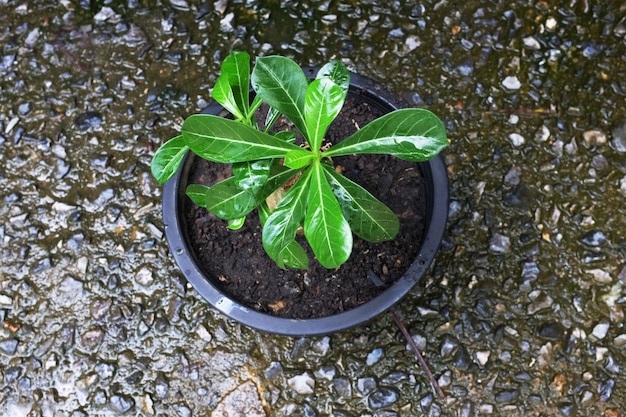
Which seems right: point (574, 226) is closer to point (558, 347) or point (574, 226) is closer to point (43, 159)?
point (558, 347)

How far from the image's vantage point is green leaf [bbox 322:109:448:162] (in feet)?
3.14

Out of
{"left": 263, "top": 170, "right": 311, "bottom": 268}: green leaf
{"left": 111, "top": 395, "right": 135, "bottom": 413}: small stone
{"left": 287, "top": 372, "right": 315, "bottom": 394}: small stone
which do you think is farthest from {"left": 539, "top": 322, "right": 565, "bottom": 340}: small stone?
{"left": 111, "top": 395, "right": 135, "bottom": 413}: small stone

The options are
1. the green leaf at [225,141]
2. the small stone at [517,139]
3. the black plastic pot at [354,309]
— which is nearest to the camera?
the green leaf at [225,141]

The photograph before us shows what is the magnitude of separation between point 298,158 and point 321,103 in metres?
0.10

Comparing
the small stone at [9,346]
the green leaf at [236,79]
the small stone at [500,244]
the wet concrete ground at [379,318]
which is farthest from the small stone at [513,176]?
the small stone at [9,346]

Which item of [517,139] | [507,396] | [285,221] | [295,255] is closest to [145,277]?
[295,255]

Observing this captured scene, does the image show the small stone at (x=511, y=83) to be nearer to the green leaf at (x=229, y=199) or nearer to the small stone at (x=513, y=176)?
the small stone at (x=513, y=176)

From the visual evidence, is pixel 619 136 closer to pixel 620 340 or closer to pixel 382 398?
pixel 620 340

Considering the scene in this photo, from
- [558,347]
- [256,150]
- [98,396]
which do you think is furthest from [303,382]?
[256,150]

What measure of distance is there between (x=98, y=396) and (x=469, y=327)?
0.99 metres

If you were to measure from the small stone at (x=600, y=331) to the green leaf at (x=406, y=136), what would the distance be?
0.87 meters

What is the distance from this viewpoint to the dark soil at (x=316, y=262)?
138 cm

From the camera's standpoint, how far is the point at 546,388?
1.49 metres

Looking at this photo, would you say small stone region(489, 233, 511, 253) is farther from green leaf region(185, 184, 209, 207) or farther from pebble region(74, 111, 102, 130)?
pebble region(74, 111, 102, 130)
